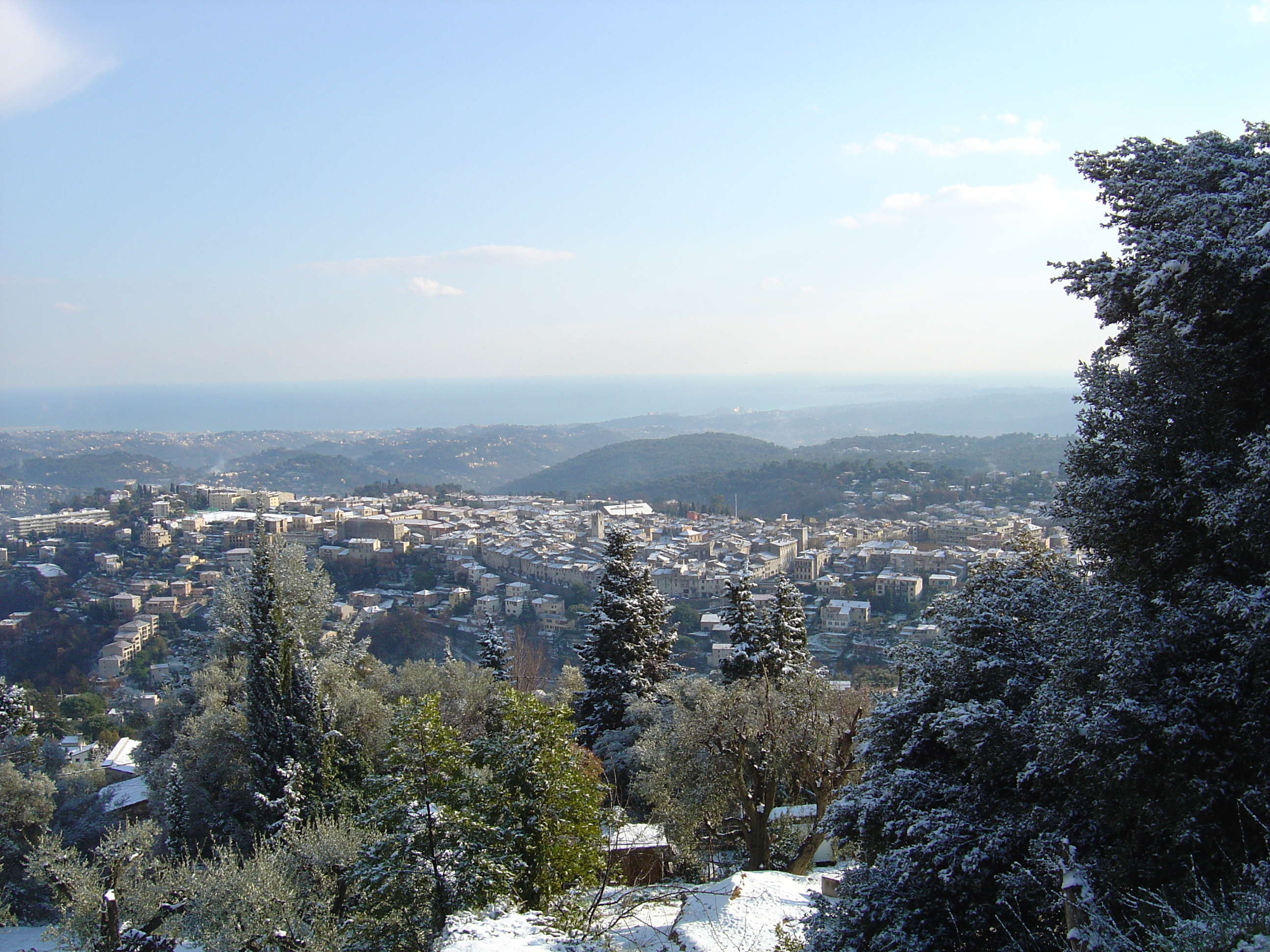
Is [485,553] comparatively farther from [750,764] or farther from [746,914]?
[746,914]

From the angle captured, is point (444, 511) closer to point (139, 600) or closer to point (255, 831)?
point (139, 600)

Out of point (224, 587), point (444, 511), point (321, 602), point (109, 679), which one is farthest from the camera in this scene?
point (444, 511)

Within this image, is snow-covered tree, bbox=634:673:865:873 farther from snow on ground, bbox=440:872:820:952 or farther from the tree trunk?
snow on ground, bbox=440:872:820:952

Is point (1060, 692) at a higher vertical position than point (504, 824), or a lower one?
higher

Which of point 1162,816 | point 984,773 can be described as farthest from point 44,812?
point 1162,816

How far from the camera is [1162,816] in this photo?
3844mm

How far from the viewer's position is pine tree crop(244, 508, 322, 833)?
34.3 feet

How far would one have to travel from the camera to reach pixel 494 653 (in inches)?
622

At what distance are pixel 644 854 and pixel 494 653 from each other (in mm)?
7526

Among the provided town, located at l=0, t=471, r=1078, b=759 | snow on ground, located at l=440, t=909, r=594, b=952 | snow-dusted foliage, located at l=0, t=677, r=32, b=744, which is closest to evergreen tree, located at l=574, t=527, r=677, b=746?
town, located at l=0, t=471, r=1078, b=759

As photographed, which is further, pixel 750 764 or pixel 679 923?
pixel 750 764

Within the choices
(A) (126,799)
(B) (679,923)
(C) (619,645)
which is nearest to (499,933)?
(B) (679,923)

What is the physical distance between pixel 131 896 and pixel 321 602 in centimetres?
892

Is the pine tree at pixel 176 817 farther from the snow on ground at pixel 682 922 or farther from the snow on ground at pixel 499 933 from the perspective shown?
the snow on ground at pixel 499 933
